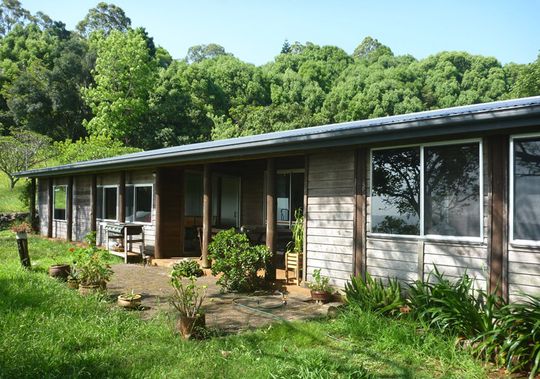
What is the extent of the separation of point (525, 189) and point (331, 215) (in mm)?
2976

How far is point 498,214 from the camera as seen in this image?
5273 millimetres

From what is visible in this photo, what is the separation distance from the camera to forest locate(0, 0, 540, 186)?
35.4m

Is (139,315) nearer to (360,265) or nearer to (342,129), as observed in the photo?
(360,265)

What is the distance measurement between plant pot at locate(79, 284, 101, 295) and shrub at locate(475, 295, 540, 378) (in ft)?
18.4

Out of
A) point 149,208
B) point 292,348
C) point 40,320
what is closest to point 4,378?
point 40,320

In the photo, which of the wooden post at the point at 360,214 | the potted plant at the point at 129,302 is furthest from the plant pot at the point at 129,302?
the wooden post at the point at 360,214

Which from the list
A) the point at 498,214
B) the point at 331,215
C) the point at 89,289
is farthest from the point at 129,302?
the point at 498,214

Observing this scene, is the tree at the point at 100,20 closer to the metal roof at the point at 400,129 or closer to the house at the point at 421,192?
the house at the point at 421,192

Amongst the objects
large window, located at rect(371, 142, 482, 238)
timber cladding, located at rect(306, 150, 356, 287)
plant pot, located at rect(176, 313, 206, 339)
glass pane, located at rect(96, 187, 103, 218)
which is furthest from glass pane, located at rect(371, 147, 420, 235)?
glass pane, located at rect(96, 187, 103, 218)

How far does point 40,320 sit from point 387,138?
508 centimetres

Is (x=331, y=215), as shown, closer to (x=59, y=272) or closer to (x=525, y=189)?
(x=525, y=189)

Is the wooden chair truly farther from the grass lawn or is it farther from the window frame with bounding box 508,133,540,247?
the window frame with bounding box 508,133,540,247

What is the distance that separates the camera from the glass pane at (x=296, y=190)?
1166 cm

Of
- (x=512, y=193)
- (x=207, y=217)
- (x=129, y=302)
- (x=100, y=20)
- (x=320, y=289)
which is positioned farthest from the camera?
(x=100, y=20)
